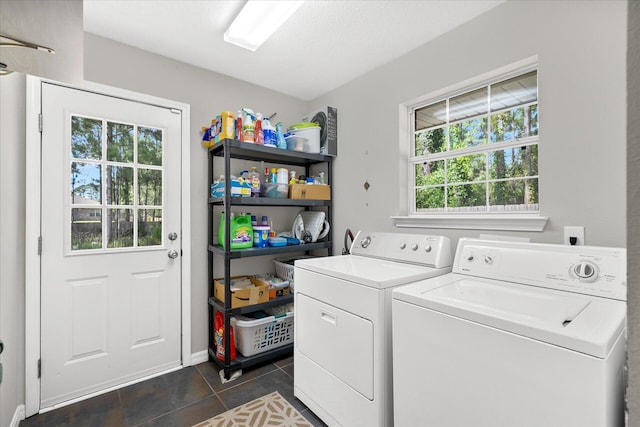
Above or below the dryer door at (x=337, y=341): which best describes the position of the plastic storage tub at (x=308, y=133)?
above

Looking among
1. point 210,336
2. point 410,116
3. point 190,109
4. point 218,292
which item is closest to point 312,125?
point 410,116

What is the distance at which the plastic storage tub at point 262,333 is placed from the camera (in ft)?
7.82

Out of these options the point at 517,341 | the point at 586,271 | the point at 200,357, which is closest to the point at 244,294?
the point at 200,357

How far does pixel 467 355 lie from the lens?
3.67 feet

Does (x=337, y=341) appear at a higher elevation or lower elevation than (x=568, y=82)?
lower

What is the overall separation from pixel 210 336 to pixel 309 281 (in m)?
1.23

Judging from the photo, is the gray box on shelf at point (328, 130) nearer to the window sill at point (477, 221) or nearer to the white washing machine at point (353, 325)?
the window sill at point (477, 221)

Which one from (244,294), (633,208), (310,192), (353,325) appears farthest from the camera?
(310,192)

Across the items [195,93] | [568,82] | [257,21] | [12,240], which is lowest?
[12,240]

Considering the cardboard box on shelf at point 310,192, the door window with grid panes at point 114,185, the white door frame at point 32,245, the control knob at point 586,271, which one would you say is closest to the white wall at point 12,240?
the white door frame at point 32,245

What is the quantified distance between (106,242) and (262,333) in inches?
52.7

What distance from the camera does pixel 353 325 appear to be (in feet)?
5.25

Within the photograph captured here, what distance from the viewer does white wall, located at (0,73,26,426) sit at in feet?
5.18

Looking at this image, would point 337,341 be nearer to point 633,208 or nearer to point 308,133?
point 633,208
